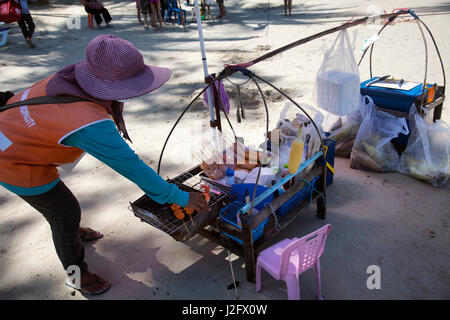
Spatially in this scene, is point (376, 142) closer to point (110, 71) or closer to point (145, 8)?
point (110, 71)

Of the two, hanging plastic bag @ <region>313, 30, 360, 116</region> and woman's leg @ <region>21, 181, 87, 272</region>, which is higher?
hanging plastic bag @ <region>313, 30, 360, 116</region>

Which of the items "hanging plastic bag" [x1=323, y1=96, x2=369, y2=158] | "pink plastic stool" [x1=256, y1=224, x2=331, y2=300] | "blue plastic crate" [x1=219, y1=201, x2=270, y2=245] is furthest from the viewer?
"hanging plastic bag" [x1=323, y1=96, x2=369, y2=158]

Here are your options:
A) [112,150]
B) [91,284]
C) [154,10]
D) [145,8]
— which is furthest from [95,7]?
[112,150]

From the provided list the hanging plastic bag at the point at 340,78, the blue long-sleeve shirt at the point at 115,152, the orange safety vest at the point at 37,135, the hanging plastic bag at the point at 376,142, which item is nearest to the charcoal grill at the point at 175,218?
the blue long-sleeve shirt at the point at 115,152

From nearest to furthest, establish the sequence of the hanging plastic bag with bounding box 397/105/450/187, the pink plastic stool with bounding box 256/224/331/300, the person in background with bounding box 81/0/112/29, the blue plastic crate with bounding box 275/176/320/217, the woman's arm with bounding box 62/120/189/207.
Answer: the woman's arm with bounding box 62/120/189/207 → the pink plastic stool with bounding box 256/224/331/300 → the blue plastic crate with bounding box 275/176/320/217 → the hanging plastic bag with bounding box 397/105/450/187 → the person in background with bounding box 81/0/112/29

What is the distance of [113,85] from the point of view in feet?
5.79

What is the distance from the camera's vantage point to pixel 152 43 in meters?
9.47

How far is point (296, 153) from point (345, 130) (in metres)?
1.59

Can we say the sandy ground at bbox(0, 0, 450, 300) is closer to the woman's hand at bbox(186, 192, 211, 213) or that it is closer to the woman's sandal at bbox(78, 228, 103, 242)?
the woman's sandal at bbox(78, 228, 103, 242)

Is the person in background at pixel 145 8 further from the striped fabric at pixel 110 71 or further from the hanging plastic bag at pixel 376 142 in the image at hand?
the striped fabric at pixel 110 71

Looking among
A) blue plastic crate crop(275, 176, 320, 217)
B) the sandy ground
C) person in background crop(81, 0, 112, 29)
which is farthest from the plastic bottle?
person in background crop(81, 0, 112, 29)

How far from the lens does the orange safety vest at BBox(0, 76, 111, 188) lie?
170 cm

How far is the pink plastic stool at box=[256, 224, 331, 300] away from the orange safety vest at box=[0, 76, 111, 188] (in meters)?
1.31
